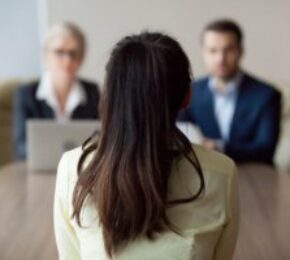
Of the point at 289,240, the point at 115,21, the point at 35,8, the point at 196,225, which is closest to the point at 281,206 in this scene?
the point at 289,240

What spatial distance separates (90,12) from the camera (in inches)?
171

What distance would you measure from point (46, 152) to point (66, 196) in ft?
4.20

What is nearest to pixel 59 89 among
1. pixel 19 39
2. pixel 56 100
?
pixel 56 100

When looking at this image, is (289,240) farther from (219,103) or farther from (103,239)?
(219,103)

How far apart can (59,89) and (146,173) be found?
2.15 m

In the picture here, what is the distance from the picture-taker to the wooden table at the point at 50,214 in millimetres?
1851

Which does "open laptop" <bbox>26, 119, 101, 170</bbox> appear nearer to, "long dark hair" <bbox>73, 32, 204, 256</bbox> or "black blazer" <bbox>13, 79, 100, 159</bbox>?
"black blazer" <bbox>13, 79, 100, 159</bbox>

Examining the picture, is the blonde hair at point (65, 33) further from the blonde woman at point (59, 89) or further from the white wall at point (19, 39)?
the white wall at point (19, 39)

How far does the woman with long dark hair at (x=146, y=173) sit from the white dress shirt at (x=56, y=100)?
1958mm

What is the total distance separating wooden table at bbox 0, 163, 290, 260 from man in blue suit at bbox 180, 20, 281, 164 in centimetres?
34

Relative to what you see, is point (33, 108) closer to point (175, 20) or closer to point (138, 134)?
point (175, 20)

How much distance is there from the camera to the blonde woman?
3.41 meters

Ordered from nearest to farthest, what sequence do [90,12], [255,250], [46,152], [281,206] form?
[255,250]
[281,206]
[46,152]
[90,12]

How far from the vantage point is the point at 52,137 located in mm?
2727
